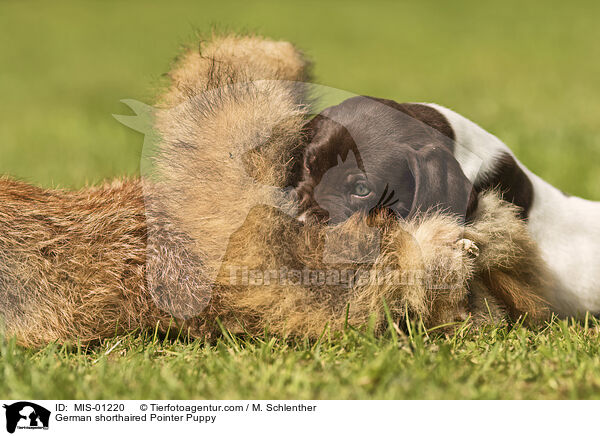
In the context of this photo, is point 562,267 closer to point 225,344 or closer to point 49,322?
point 225,344

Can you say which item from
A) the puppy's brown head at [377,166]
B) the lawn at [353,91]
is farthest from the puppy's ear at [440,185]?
the lawn at [353,91]

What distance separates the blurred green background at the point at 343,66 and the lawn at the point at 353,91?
4 cm

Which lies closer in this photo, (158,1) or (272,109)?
(272,109)

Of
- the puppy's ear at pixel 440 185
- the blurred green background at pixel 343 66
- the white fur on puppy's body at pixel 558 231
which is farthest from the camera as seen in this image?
the blurred green background at pixel 343 66

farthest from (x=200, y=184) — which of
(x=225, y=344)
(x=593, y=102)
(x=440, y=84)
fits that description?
(x=440, y=84)

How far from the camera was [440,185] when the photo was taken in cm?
242

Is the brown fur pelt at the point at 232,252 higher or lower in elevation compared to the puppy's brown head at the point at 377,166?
lower

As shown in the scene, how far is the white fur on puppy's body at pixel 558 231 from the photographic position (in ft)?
9.01

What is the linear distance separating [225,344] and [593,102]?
576 centimetres

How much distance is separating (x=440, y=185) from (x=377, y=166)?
0.85ft

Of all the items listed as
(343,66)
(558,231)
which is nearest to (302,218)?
(558,231)

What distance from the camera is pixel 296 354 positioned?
2.09m

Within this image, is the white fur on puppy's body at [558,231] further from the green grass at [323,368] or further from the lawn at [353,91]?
the green grass at [323,368]

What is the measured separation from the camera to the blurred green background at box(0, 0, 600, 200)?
520cm
